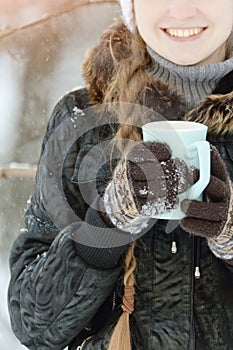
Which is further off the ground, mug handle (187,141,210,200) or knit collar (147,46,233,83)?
knit collar (147,46,233,83)

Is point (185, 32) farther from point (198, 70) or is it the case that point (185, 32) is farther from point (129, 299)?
point (129, 299)

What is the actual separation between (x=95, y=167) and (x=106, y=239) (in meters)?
0.17

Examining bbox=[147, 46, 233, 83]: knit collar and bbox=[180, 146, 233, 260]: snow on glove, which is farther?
bbox=[147, 46, 233, 83]: knit collar

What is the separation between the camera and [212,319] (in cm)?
91

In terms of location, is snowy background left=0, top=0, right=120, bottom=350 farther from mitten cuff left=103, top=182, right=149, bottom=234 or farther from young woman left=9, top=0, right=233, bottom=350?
mitten cuff left=103, top=182, right=149, bottom=234

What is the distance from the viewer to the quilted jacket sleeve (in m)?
0.90

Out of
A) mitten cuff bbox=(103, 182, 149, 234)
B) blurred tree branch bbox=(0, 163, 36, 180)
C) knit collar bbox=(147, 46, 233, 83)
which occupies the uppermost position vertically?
knit collar bbox=(147, 46, 233, 83)

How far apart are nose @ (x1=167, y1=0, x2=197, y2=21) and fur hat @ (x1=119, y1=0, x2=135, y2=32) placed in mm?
108

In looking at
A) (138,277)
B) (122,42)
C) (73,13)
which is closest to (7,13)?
(73,13)

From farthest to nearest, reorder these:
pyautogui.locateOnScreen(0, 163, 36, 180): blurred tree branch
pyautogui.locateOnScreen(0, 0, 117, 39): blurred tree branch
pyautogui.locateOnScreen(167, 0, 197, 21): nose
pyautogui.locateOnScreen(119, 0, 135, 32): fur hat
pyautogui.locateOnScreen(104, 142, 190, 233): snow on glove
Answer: pyautogui.locateOnScreen(0, 163, 36, 180): blurred tree branch < pyautogui.locateOnScreen(0, 0, 117, 39): blurred tree branch < pyautogui.locateOnScreen(119, 0, 135, 32): fur hat < pyautogui.locateOnScreen(167, 0, 197, 21): nose < pyautogui.locateOnScreen(104, 142, 190, 233): snow on glove

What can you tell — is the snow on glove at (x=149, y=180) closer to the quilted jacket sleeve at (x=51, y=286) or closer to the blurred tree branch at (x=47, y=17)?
the quilted jacket sleeve at (x=51, y=286)

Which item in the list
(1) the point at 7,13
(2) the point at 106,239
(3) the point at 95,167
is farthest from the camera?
(1) the point at 7,13

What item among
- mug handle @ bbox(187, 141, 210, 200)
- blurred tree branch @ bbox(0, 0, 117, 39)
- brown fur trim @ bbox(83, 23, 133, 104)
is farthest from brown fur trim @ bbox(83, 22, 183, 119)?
blurred tree branch @ bbox(0, 0, 117, 39)

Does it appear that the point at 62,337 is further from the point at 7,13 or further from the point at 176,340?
the point at 7,13
